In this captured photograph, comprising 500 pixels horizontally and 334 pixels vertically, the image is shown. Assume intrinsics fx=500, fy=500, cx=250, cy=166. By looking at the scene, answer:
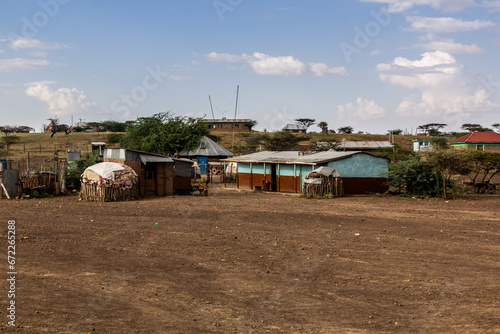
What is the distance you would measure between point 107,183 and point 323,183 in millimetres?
12103

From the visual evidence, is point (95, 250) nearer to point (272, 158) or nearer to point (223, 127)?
point (272, 158)

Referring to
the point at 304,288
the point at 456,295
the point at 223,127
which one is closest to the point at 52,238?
the point at 304,288

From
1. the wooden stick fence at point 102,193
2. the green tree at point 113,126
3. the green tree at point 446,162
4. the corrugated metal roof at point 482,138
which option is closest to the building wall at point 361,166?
the green tree at point 446,162

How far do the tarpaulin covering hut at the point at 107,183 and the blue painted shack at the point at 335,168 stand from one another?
10.5 m

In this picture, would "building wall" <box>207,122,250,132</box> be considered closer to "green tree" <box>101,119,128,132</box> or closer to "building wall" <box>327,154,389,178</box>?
"green tree" <box>101,119,128,132</box>

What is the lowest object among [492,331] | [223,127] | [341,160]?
[492,331]

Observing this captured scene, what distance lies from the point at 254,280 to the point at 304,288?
44.9 inches

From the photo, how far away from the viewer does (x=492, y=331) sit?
25.8ft

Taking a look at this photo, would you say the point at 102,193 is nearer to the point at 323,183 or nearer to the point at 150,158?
the point at 150,158

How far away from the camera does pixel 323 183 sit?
29125mm

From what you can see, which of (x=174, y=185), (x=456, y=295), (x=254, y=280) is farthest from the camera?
(x=174, y=185)

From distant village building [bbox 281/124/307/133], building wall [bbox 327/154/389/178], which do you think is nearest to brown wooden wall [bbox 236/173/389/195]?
building wall [bbox 327/154/389/178]

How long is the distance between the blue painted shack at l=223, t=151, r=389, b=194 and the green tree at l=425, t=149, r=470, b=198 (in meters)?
3.00

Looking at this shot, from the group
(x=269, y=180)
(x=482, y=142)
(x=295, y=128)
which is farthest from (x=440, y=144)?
(x=295, y=128)
